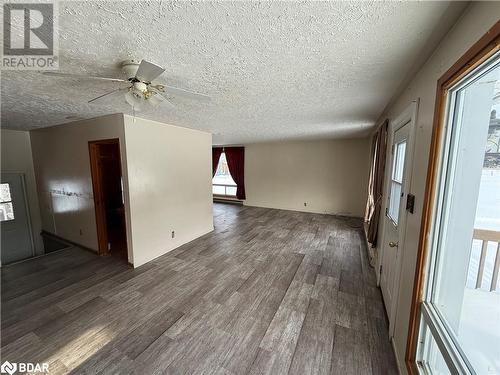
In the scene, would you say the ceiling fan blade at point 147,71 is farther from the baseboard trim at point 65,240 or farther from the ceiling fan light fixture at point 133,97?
the baseboard trim at point 65,240

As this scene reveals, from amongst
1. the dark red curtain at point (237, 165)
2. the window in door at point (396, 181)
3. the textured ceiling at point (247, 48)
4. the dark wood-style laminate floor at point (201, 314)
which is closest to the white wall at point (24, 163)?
the dark wood-style laminate floor at point (201, 314)

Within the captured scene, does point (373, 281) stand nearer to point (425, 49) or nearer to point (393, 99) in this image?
point (393, 99)

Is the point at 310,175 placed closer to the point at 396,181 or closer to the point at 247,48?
the point at 396,181

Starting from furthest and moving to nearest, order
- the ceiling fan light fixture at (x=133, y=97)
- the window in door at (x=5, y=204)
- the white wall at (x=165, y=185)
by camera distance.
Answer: the window in door at (x=5, y=204) < the white wall at (x=165, y=185) < the ceiling fan light fixture at (x=133, y=97)

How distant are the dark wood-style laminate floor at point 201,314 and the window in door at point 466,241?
74 centimetres

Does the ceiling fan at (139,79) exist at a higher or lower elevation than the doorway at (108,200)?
higher

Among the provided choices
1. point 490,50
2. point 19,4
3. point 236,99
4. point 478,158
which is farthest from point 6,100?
point 478,158

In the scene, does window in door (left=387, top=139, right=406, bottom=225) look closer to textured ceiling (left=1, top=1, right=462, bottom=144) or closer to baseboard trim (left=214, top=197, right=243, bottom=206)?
textured ceiling (left=1, top=1, right=462, bottom=144)

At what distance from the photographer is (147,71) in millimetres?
1185

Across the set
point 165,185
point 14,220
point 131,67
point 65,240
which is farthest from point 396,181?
point 14,220

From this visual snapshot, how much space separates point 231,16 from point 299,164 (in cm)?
542

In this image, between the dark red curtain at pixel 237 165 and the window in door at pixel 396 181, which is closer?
the window in door at pixel 396 181

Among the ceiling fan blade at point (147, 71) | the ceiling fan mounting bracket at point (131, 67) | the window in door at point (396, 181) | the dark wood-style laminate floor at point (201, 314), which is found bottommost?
the dark wood-style laminate floor at point (201, 314)

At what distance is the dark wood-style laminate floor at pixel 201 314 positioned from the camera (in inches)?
59.8
